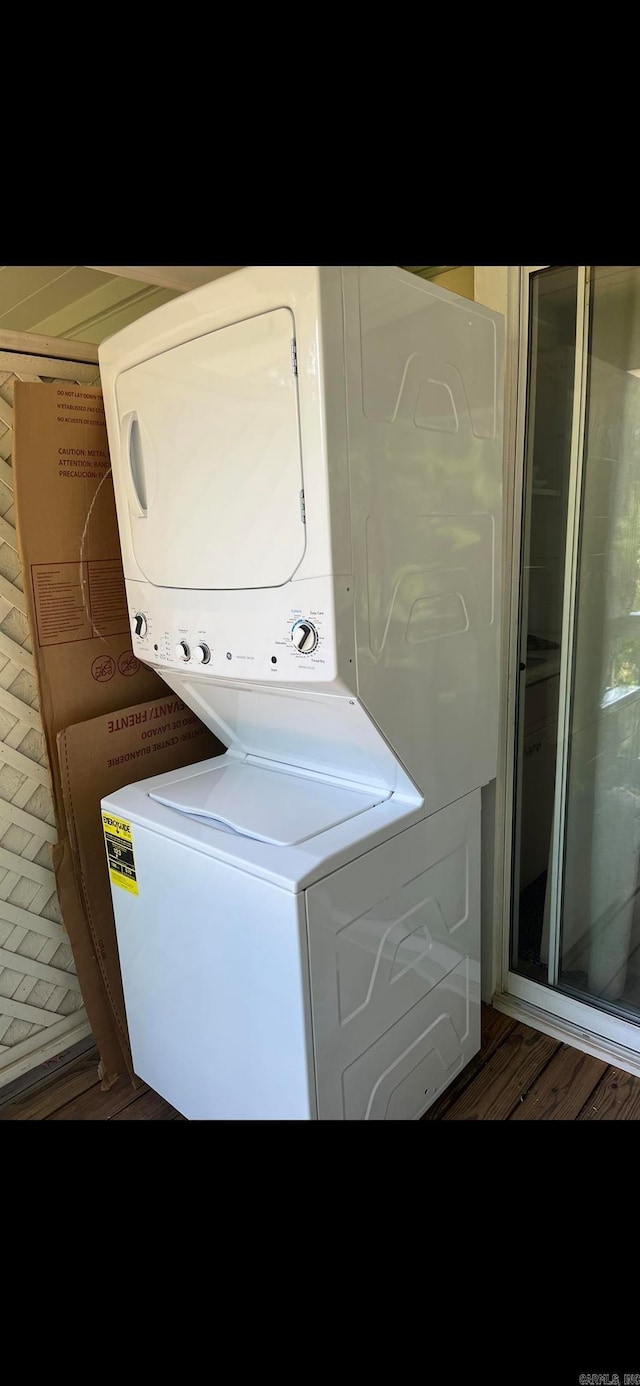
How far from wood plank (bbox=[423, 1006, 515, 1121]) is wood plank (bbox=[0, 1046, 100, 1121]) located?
0.95 meters

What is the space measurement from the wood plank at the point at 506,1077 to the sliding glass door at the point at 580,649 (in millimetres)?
170

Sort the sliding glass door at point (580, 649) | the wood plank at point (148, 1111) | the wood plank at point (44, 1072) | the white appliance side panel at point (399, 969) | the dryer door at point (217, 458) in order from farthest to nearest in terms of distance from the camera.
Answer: the wood plank at point (44, 1072) < the wood plank at point (148, 1111) < the sliding glass door at point (580, 649) < the white appliance side panel at point (399, 969) < the dryer door at point (217, 458)

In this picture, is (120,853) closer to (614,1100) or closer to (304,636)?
(304,636)

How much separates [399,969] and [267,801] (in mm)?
475

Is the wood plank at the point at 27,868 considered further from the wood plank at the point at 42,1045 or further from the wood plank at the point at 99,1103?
the wood plank at the point at 99,1103

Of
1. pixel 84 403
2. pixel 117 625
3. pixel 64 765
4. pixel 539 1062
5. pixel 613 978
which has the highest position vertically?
pixel 84 403

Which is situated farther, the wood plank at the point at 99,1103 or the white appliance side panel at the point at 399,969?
the wood plank at the point at 99,1103

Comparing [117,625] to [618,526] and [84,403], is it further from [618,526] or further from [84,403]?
[618,526]

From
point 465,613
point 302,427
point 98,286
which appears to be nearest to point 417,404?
point 302,427

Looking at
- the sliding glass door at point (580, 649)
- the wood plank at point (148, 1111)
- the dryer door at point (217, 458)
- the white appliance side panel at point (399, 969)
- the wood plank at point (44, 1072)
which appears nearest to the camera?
the dryer door at point (217, 458)

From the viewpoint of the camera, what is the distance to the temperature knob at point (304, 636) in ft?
4.33

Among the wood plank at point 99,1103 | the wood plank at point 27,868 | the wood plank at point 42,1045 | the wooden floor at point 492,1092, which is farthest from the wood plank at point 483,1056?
the wood plank at point 27,868

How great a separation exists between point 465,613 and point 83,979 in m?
1.42

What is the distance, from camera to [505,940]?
2.25 meters
